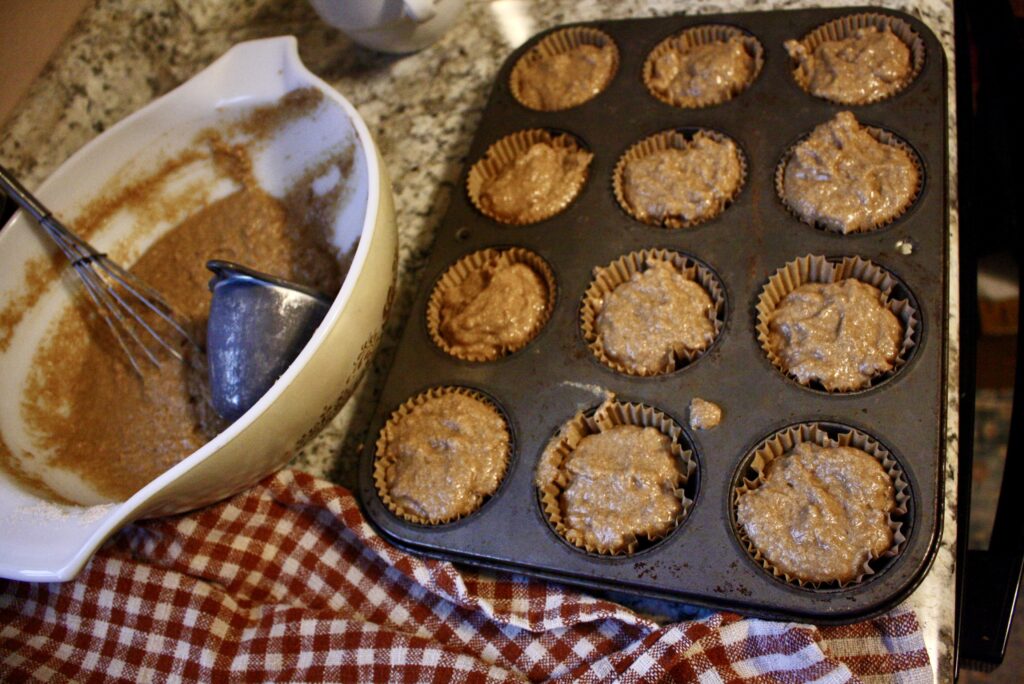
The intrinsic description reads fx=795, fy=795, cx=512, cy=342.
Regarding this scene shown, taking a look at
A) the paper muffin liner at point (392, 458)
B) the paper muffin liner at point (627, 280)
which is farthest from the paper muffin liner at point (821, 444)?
the paper muffin liner at point (392, 458)

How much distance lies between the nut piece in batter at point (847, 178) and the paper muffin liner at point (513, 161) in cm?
41

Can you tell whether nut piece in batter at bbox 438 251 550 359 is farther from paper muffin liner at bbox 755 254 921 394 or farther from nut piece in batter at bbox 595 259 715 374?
paper muffin liner at bbox 755 254 921 394

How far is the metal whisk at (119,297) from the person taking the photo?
143 cm

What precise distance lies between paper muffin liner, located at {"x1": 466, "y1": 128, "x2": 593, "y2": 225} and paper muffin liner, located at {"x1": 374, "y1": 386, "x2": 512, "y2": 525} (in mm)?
376

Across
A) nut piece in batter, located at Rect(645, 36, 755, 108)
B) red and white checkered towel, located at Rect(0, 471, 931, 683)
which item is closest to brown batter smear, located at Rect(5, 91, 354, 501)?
red and white checkered towel, located at Rect(0, 471, 931, 683)

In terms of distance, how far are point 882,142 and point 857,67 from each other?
0.59ft

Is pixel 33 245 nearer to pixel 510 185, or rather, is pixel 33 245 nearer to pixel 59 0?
pixel 59 0

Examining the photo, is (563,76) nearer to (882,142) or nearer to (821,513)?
(882,142)

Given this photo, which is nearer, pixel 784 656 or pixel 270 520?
pixel 784 656

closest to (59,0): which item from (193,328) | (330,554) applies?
(193,328)

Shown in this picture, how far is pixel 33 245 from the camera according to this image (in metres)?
1.49

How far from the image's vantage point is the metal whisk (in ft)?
4.70

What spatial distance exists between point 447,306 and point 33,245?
0.78m

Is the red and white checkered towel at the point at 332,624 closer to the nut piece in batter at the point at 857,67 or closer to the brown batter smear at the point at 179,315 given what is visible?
the brown batter smear at the point at 179,315
